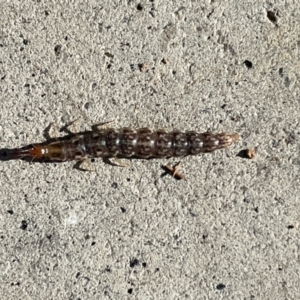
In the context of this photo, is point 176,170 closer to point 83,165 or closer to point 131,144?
point 131,144

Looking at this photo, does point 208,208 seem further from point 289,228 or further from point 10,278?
point 10,278

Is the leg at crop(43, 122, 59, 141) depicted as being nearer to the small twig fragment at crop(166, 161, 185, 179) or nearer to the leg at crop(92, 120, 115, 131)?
the leg at crop(92, 120, 115, 131)

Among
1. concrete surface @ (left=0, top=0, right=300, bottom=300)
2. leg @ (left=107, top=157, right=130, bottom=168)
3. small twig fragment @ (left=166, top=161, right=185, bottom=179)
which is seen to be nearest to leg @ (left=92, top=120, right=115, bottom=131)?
concrete surface @ (left=0, top=0, right=300, bottom=300)

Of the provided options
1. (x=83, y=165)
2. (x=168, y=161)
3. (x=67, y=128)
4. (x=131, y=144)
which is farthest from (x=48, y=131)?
(x=168, y=161)

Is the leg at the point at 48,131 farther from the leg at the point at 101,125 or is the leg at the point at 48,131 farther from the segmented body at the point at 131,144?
the leg at the point at 101,125

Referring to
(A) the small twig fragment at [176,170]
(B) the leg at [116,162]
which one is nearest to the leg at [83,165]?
(B) the leg at [116,162]

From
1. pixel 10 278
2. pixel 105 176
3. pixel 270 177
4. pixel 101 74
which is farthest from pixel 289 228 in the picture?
pixel 10 278
